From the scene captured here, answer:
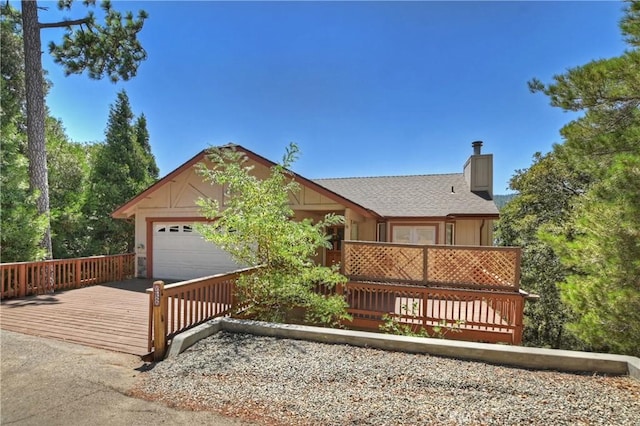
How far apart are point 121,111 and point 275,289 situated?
15.0 meters

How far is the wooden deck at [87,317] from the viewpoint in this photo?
16.6ft

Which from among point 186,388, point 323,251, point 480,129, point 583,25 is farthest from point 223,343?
point 480,129

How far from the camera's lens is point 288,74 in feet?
42.4

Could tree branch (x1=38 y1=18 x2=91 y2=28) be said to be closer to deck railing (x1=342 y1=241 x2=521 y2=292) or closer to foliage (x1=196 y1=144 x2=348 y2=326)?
foliage (x1=196 y1=144 x2=348 y2=326)

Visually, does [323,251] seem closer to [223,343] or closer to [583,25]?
[223,343]

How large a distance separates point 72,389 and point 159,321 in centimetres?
118

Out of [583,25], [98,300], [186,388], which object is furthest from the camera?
[98,300]

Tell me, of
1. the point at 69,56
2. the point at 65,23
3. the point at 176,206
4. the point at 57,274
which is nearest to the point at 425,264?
the point at 176,206

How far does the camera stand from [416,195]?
41.5 ft

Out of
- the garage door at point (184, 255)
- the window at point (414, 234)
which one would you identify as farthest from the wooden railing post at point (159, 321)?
the window at point (414, 234)

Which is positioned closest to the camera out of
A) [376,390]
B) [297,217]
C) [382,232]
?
[376,390]

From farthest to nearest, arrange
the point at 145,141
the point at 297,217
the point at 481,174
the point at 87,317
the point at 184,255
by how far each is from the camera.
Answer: the point at 145,141 < the point at 481,174 < the point at 184,255 < the point at 297,217 < the point at 87,317

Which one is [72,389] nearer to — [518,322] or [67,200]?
[518,322]

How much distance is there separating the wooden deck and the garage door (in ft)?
7.00
